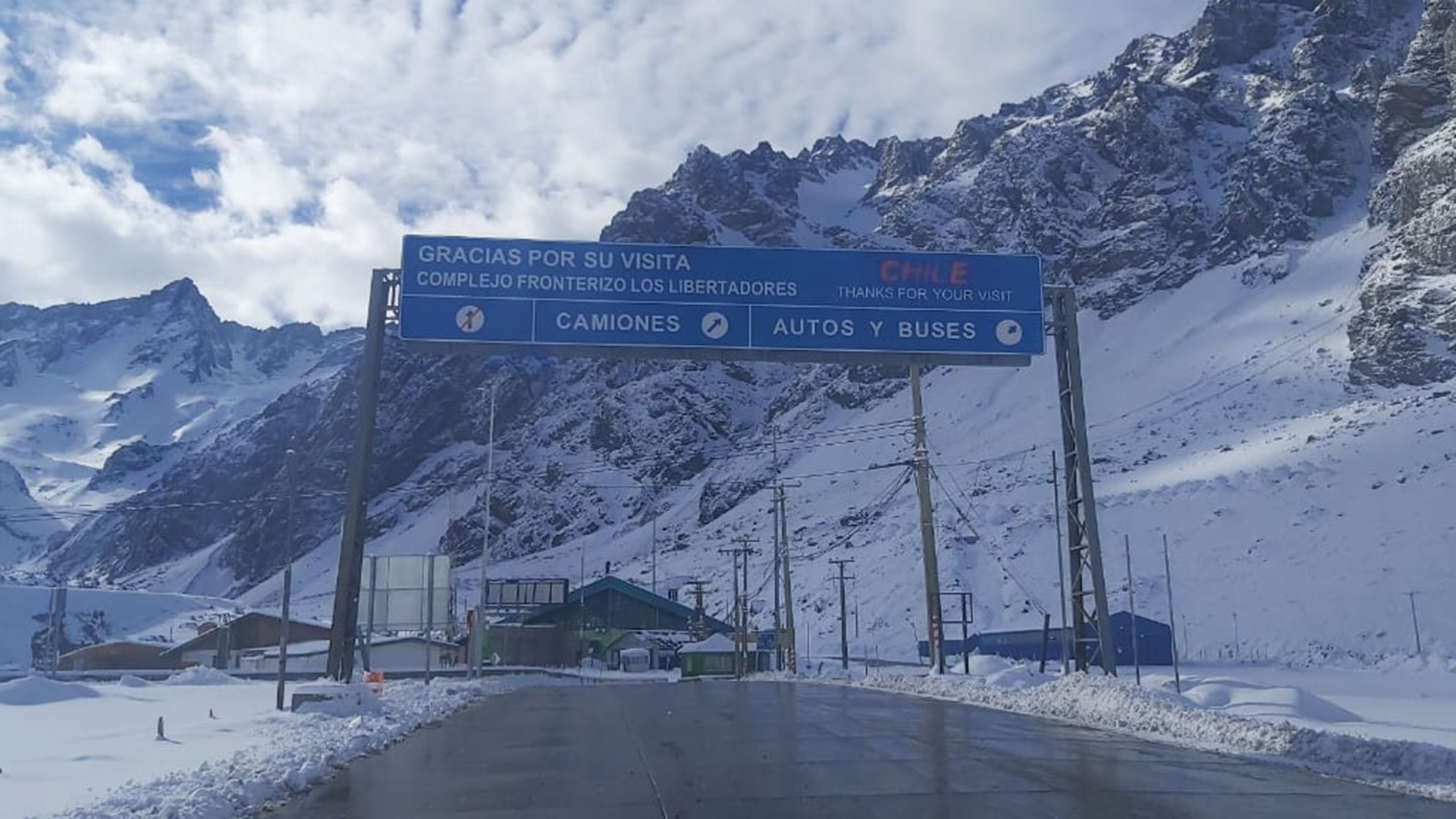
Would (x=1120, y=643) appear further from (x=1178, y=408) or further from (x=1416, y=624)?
(x=1178, y=408)

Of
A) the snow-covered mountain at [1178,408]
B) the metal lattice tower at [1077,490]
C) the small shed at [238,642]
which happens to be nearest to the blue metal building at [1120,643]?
the snow-covered mountain at [1178,408]

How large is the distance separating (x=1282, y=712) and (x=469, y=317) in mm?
16271

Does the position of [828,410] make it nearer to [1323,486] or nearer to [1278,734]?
[1323,486]

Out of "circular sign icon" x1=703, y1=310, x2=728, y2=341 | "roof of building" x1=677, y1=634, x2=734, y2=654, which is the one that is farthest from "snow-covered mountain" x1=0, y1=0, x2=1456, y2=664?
"roof of building" x1=677, y1=634, x2=734, y2=654

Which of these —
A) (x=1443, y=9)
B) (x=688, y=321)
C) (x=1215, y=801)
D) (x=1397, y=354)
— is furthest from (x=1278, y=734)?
(x=1443, y=9)

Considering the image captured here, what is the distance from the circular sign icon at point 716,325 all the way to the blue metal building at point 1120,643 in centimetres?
3226

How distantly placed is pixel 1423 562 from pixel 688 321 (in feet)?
155

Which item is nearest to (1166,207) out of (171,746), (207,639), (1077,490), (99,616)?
(207,639)

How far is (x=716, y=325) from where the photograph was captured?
24.6m

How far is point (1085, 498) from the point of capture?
85.8 ft

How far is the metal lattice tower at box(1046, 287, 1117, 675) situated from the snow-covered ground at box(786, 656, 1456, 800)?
4.58 feet

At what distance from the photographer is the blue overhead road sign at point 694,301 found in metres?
24.2

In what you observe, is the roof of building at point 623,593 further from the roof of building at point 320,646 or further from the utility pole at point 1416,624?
the utility pole at point 1416,624

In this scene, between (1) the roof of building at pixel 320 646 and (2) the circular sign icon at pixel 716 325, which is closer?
(2) the circular sign icon at pixel 716 325
